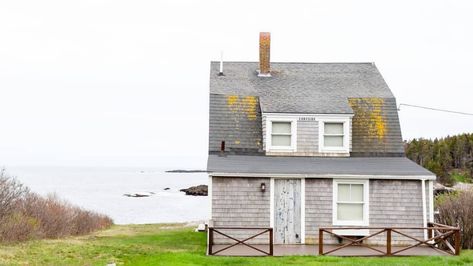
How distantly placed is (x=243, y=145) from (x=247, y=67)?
20.3ft

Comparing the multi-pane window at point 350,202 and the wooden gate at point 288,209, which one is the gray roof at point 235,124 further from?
the multi-pane window at point 350,202

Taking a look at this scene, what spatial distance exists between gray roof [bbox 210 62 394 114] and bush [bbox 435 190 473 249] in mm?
5288

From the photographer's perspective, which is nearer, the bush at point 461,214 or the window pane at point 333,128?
the bush at point 461,214

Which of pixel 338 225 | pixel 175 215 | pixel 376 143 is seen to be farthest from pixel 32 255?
pixel 175 215

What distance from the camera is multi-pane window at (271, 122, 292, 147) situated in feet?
80.2

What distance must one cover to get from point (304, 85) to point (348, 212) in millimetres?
7148

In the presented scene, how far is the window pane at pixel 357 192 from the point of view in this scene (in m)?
22.5

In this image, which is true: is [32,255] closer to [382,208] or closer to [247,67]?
[382,208]

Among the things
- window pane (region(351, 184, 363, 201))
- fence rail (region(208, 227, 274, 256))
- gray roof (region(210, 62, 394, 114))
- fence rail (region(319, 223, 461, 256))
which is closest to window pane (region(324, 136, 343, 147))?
gray roof (region(210, 62, 394, 114))

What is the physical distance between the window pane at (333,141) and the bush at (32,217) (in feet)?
41.6

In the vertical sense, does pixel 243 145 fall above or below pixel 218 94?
below

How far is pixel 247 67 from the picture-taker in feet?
96.1

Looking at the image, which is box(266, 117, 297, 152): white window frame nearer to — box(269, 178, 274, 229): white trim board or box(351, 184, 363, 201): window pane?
box(269, 178, 274, 229): white trim board

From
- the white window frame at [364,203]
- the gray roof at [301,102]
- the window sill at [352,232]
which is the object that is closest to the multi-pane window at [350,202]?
the white window frame at [364,203]
